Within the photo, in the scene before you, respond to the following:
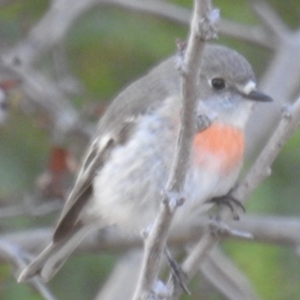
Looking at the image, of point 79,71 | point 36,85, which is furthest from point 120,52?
point 36,85

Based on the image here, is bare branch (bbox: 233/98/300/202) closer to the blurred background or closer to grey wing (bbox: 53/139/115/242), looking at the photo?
grey wing (bbox: 53/139/115/242)

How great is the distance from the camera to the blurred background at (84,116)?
19.0 feet

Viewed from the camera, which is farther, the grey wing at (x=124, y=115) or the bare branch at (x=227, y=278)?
the bare branch at (x=227, y=278)

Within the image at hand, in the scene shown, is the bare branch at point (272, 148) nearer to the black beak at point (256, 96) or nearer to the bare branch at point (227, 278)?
the black beak at point (256, 96)

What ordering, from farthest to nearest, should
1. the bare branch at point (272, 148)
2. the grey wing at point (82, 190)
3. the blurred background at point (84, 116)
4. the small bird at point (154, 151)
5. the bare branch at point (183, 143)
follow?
the blurred background at point (84, 116) → the grey wing at point (82, 190) → the small bird at point (154, 151) → the bare branch at point (272, 148) → the bare branch at point (183, 143)

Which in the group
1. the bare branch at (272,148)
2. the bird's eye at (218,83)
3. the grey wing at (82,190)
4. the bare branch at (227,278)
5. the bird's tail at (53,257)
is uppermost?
the bare branch at (272,148)

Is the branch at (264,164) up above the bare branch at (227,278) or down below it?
Result: above

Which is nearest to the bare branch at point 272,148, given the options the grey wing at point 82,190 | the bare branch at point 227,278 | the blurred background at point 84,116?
the grey wing at point 82,190

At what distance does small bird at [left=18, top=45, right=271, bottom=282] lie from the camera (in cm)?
452

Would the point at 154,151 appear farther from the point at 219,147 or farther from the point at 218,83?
the point at 218,83

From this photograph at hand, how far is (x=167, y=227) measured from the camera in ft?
10.9

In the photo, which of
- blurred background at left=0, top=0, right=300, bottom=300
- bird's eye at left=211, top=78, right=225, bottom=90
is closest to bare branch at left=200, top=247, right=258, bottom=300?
blurred background at left=0, top=0, right=300, bottom=300

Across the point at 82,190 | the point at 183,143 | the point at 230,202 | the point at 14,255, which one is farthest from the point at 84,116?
the point at 183,143

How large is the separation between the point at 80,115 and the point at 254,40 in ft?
3.84
